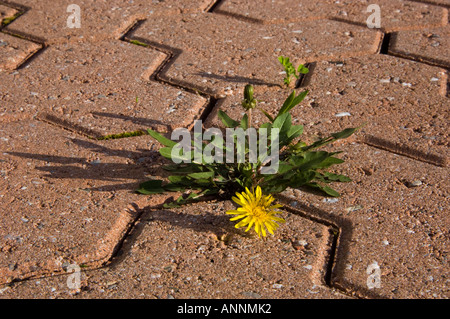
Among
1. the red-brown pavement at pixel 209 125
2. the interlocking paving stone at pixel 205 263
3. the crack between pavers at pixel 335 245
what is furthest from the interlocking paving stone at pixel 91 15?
the crack between pavers at pixel 335 245

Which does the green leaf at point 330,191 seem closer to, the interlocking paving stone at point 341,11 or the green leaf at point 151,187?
the green leaf at point 151,187

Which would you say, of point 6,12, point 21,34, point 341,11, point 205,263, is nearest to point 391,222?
point 205,263

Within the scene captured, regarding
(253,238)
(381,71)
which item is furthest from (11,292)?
(381,71)

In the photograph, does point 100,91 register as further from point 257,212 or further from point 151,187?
point 257,212

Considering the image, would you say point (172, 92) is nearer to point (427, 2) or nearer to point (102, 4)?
point (102, 4)

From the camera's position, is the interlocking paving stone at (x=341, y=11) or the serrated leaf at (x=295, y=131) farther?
the interlocking paving stone at (x=341, y=11)
